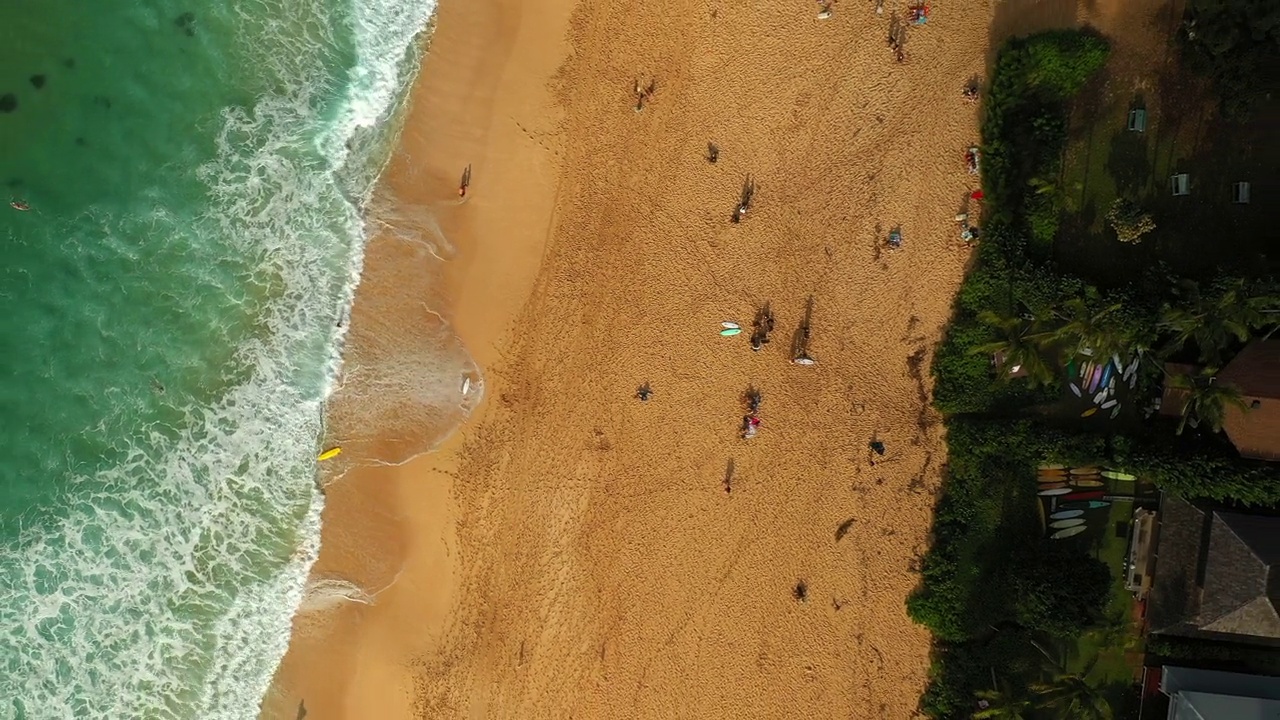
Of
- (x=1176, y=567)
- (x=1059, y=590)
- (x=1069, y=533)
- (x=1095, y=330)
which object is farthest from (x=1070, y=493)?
(x=1095, y=330)

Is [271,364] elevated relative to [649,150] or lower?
lower

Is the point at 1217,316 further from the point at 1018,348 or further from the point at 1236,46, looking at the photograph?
the point at 1236,46

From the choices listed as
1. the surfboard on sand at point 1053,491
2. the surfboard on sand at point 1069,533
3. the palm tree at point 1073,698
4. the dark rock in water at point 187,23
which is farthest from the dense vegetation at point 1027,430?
the dark rock in water at point 187,23

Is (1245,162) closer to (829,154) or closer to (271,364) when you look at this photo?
(829,154)

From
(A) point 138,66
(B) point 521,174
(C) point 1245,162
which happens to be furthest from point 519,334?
(C) point 1245,162

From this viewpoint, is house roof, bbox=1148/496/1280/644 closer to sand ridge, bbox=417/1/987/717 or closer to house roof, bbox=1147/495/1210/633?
house roof, bbox=1147/495/1210/633

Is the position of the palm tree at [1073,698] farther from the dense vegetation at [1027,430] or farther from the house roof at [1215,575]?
the house roof at [1215,575]
